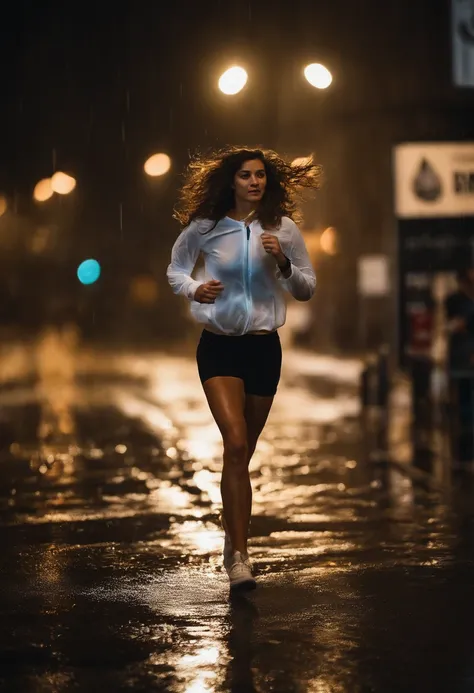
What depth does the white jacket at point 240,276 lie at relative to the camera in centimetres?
698

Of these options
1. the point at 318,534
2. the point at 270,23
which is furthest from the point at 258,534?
the point at 270,23

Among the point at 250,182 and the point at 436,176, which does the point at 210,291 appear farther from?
the point at 436,176

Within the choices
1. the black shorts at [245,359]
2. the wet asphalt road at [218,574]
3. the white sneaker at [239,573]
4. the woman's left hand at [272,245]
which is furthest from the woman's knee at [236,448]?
the woman's left hand at [272,245]

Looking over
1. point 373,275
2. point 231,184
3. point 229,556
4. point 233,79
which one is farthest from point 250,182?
point 373,275

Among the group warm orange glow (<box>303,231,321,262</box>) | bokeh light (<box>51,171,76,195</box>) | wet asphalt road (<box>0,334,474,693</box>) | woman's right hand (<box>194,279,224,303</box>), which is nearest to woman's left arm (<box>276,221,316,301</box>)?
woman's right hand (<box>194,279,224,303</box>)

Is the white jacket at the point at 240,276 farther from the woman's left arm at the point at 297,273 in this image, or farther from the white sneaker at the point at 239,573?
the white sneaker at the point at 239,573

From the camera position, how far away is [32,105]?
2200 centimetres

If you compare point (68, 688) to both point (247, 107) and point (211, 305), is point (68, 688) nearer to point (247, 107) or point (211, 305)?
point (211, 305)

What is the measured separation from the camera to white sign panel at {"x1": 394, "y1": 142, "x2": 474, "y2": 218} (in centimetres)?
3039

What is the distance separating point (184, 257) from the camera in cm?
725

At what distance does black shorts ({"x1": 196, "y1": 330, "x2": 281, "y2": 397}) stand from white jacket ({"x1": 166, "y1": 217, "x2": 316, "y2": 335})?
3.1 inches

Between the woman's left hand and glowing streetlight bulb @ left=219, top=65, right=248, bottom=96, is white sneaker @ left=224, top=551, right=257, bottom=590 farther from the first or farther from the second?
glowing streetlight bulb @ left=219, top=65, right=248, bottom=96

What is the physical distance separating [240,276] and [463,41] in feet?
23.5

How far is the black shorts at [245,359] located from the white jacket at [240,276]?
79mm
